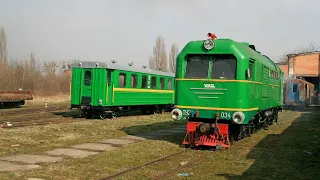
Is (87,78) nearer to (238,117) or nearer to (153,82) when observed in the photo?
(153,82)

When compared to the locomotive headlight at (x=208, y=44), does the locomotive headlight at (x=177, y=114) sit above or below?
below

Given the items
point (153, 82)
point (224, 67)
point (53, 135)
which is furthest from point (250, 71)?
point (153, 82)

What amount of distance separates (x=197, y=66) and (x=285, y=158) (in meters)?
3.77

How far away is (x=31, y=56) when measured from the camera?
58.2m

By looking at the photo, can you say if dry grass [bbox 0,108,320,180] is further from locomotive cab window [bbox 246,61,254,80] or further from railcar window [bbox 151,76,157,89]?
railcar window [bbox 151,76,157,89]

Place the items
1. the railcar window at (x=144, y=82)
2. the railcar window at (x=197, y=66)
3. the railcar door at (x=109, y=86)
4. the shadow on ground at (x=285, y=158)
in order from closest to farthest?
the shadow on ground at (x=285, y=158)
the railcar window at (x=197, y=66)
the railcar door at (x=109, y=86)
the railcar window at (x=144, y=82)

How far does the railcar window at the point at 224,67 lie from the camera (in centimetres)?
1093

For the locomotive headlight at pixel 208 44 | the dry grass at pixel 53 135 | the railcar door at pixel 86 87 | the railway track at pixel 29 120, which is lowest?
the dry grass at pixel 53 135

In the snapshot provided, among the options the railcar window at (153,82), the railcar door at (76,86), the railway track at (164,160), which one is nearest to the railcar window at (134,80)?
the railcar window at (153,82)

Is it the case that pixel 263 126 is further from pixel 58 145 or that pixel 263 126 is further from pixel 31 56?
pixel 31 56

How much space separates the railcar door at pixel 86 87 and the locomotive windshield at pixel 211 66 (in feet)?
31.6

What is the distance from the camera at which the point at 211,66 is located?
11.2 m

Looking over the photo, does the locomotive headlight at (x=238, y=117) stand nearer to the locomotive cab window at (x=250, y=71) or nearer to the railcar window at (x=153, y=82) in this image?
the locomotive cab window at (x=250, y=71)

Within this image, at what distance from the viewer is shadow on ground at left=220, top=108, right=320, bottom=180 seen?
7.90 m
